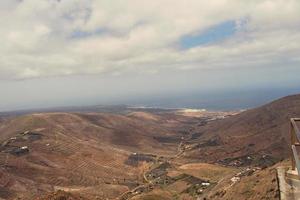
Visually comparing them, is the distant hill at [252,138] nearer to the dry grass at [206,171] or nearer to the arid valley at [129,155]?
the arid valley at [129,155]

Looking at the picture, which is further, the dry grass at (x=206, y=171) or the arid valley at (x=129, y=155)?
the arid valley at (x=129, y=155)

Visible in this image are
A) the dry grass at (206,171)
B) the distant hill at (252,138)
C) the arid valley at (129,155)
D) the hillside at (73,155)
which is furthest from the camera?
the distant hill at (252,138)

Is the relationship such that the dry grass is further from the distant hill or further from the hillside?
the distant hill

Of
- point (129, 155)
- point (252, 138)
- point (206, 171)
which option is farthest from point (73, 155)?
point (252, 138)

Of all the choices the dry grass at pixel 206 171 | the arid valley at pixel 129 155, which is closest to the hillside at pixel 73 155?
the arid valley at pixel 129 155

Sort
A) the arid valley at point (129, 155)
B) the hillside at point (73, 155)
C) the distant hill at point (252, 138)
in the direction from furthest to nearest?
1. the distant hill at point (252, 138)
2. the hillside at point (73, 155)
3. the arid valley at point (129, 155)

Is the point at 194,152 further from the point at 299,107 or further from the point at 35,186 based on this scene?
the point at 35,186

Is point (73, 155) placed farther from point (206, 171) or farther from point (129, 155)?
point (206, 171)

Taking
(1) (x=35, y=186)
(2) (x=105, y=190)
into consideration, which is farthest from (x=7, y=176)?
(2) (x=105, y=190)

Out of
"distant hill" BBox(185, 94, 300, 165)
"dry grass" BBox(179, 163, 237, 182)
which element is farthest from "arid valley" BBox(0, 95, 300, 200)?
"dry grass" BBox(179, 163, 237, 182)
